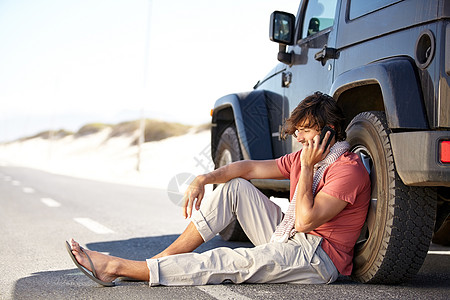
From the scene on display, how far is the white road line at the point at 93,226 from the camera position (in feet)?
23.4

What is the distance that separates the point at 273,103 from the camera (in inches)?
233

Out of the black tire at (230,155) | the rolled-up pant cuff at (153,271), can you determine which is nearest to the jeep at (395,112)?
the rolled-up pant cuff at (153,271)

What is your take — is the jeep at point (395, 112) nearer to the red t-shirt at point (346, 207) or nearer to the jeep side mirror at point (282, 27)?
the red t-shirt at point (346, 207)

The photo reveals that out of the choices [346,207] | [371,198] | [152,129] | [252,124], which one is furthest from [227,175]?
[152,129]

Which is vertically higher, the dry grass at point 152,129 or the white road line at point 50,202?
the white road line at point 50,202

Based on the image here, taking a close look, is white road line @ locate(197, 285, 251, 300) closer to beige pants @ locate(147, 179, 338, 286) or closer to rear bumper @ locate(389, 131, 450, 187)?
beige pants @ locate(147, 179, 338, 286)

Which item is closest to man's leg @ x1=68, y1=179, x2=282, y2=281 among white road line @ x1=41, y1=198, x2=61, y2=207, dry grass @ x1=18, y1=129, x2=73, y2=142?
white road line @ x1=41, y1=198, x2=61, y2=207

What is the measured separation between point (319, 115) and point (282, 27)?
6.34ft

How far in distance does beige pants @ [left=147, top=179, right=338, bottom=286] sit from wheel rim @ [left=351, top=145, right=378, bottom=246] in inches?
13.0

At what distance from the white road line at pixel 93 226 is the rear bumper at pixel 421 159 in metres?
4.51

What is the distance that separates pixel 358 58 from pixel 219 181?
1220 millimetres

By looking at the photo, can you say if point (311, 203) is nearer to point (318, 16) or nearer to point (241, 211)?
point (241, 211)

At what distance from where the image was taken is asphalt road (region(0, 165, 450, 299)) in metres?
3.43

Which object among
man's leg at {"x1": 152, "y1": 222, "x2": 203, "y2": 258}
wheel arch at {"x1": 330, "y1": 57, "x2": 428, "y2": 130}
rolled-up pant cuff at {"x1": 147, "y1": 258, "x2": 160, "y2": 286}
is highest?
wheel arch at {"x1": 330, "y1": 57, "x2": 428, "y2": 130}
